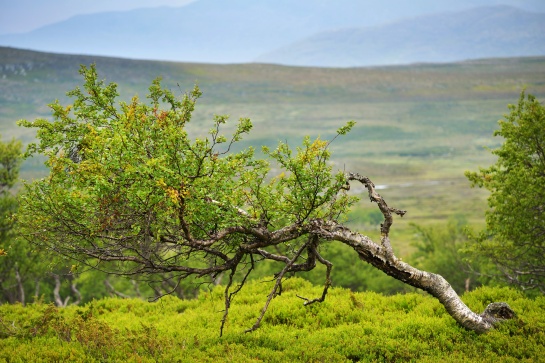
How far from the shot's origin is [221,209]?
47.4 feet

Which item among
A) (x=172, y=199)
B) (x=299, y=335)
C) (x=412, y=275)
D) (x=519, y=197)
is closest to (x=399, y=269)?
(x=412, y=275)

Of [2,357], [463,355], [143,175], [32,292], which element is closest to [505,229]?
[463,355]

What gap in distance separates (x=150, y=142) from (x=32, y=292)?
2067 inches

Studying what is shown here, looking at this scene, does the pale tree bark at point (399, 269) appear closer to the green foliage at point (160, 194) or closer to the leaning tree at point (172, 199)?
the leaning tree at point (172, 199)

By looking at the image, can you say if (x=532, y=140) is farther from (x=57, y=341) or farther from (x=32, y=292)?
(x=32, y=292)

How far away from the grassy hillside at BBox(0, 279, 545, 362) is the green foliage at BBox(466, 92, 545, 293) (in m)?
10.1

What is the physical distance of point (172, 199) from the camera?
1225cm

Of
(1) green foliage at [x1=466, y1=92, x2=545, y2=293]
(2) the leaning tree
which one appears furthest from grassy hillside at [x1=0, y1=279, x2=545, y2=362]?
(1) green foliage at [x1=466, y1=92, x2=545, y2=293]

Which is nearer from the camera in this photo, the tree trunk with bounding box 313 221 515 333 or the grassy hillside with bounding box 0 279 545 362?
the grassy hillside with bounding box 0 279 545 362

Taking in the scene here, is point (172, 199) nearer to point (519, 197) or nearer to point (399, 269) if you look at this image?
point (399, 269)

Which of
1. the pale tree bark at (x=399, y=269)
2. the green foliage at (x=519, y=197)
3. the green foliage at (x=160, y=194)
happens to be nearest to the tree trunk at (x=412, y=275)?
the pale tree bark at (x=399, y=269)

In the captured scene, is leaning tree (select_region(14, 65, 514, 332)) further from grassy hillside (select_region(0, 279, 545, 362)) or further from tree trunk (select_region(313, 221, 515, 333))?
grassy hillside (select_region(0, 279, 545, 362))

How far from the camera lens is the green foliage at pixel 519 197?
2802 cm

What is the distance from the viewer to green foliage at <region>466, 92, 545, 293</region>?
2802cm
